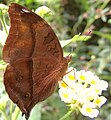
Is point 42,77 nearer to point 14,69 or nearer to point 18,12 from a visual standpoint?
point 14,69

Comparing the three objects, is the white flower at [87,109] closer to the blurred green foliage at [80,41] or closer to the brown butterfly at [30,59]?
the brown butterfly at [30,59]

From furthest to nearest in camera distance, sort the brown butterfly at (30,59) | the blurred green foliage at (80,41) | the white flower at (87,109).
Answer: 1. the blurred green foliage at (80,41)
2. the white flower at (87,109)
3. the brown butterfly at (30,59)

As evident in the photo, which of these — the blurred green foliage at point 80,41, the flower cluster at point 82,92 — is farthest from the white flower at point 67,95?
the blurred green foliage at point 80,41

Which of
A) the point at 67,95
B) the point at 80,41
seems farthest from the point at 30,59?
the point at 80,41

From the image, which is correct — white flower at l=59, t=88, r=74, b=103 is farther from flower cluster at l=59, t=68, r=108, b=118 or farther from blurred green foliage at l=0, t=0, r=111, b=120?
blurred green foliage at l=0, t=0, r=111, b=120

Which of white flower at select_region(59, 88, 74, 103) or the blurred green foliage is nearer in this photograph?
white flower at select_region(59, 88, 74, 103)

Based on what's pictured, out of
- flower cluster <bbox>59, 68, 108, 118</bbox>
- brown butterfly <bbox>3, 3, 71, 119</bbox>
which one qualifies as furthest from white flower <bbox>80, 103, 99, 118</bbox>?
brown butterfly <bbox>3, 3, 71, 119</bbox>
